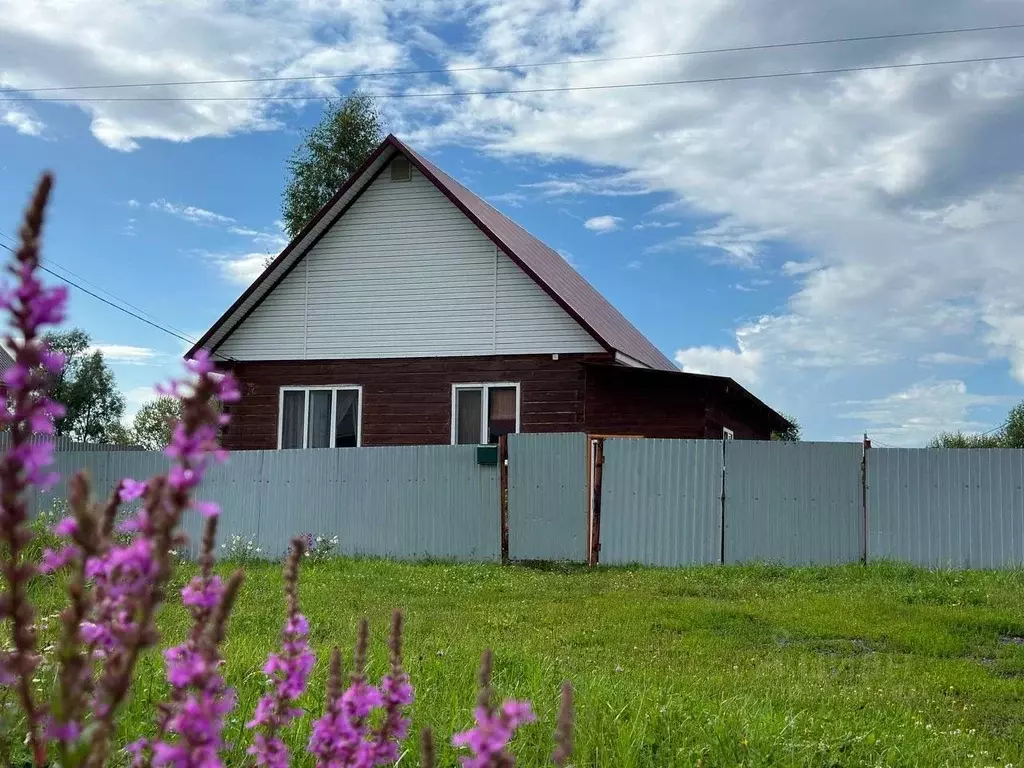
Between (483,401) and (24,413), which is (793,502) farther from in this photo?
(24,413)

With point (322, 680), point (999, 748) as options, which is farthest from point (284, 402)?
point (999, 748)

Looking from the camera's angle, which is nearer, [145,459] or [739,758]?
[739,758]

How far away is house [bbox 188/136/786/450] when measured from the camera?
54.0ft

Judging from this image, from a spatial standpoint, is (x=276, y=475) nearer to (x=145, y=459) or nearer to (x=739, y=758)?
(x=145, y=459)

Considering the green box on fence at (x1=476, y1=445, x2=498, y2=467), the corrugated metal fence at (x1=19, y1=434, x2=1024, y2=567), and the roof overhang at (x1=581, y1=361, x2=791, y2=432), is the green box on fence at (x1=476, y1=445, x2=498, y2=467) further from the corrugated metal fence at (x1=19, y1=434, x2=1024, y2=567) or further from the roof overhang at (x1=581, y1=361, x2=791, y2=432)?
the roof overhang at (x1=581, y1=361, x2=791, y2=432)

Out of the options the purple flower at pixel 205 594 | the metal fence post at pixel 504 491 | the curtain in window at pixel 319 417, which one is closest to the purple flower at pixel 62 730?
the purple flower at pixel 205 594

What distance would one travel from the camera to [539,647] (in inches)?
303

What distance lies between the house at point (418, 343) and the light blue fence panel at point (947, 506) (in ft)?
11.7

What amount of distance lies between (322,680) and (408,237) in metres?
13.6

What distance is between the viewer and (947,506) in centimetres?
1284

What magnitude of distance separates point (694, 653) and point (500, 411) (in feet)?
31.9

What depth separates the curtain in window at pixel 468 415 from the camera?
17.2 meters

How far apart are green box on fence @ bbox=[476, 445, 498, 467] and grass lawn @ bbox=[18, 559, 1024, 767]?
163cm

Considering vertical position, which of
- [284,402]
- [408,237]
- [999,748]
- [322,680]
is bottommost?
[999,748]
